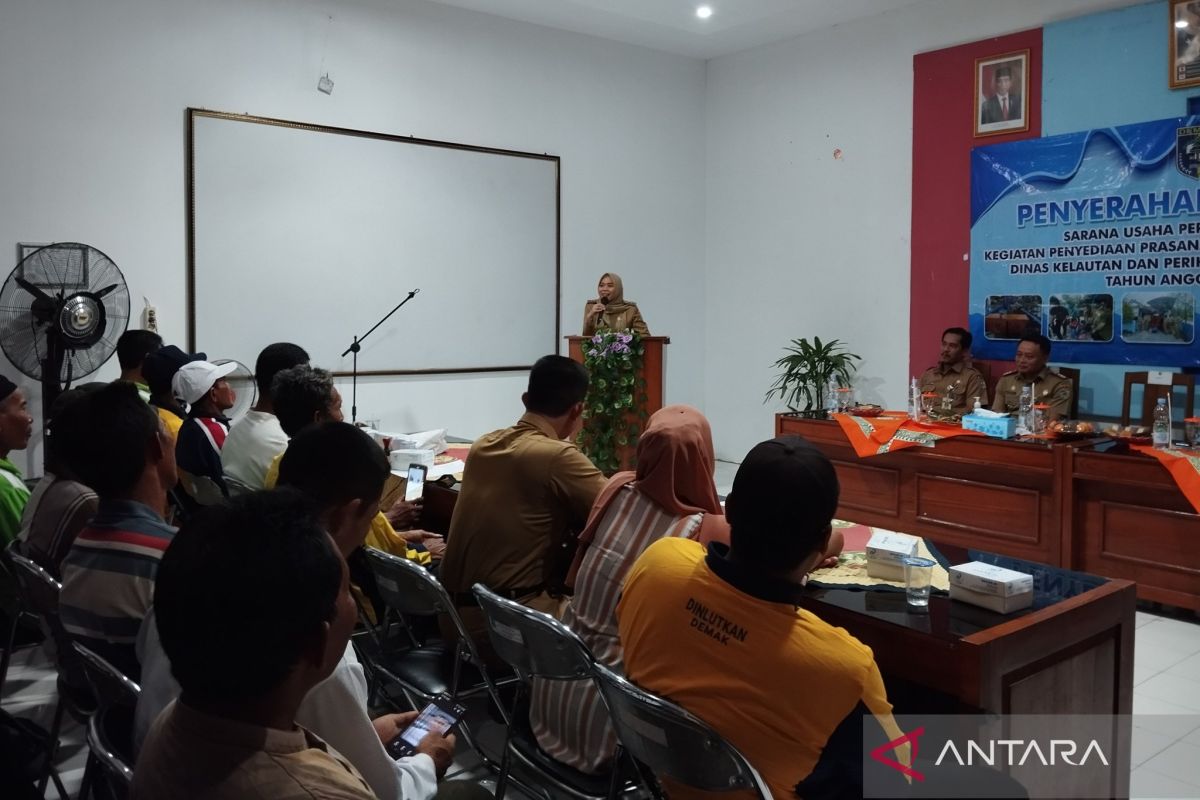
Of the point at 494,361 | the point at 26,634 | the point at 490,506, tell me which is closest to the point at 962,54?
the point at 494,361

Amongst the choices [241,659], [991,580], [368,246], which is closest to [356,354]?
[368,246]

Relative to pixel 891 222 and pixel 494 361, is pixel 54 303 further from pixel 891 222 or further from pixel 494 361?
pixel 891 222

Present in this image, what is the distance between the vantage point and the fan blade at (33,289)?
14.9 feet

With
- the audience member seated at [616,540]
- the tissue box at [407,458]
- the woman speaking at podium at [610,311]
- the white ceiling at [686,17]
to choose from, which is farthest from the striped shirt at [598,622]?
the white ceiling at [686,17]

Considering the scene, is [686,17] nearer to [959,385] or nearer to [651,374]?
[651,374]

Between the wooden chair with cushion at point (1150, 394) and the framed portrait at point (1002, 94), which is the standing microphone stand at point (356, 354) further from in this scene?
the wooden chair with cushion at point (1150, 394)

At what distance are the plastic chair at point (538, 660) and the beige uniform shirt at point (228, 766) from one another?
79 centimetres

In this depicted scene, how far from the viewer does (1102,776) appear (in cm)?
211

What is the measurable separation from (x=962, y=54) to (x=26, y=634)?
6391 millimetres

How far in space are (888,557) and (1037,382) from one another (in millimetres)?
4176

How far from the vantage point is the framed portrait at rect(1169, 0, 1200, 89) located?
211 inches

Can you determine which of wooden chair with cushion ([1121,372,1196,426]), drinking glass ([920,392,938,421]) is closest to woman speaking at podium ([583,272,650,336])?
drinking glass ([920,392,938,421])

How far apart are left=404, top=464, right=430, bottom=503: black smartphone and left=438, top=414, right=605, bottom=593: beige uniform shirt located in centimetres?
89

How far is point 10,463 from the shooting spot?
3053mm
